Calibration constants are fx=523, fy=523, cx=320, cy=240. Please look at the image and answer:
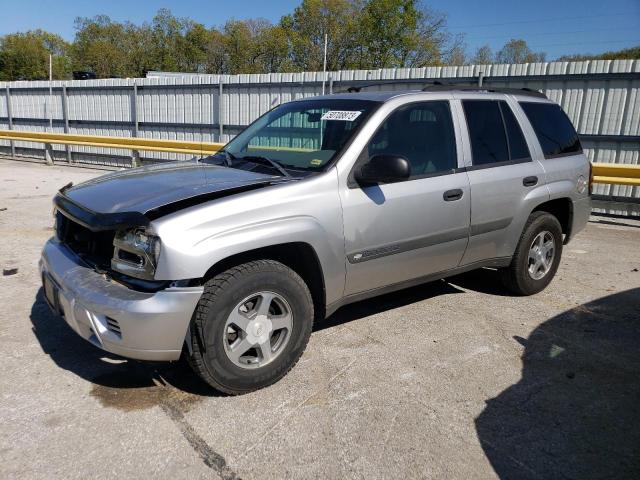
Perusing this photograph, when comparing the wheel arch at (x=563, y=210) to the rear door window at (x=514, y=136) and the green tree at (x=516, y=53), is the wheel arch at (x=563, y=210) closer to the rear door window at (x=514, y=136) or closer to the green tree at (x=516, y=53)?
the rear door window at (x=514, y=136)

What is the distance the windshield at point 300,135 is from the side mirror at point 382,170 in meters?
0.25

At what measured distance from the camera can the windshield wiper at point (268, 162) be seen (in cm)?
353

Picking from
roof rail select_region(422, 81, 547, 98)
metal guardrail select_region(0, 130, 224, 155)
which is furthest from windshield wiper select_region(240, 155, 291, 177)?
metal guardrail select_region(0, 130, 224, 155)

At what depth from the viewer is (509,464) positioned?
2596mm

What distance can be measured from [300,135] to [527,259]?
237cm

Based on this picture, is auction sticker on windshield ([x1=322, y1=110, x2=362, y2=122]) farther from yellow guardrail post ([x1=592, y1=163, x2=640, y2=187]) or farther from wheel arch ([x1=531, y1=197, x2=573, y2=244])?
yellow guardrail post ([x1=592, y1=163, x2=640, y2=187])

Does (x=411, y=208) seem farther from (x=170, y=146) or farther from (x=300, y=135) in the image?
(x=170, y=146)

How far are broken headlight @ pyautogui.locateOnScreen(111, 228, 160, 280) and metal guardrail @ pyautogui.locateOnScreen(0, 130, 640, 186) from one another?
531 centimetres

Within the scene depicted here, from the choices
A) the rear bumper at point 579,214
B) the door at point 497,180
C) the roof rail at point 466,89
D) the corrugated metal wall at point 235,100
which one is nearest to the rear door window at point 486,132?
the door at point 497,180

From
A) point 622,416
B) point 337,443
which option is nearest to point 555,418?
point 622,416

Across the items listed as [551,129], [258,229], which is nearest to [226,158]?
[258,229]

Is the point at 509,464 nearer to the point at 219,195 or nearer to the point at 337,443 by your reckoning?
the point at 337,443

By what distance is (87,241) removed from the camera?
341cm

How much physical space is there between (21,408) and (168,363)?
2.94ft
